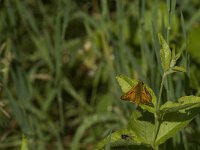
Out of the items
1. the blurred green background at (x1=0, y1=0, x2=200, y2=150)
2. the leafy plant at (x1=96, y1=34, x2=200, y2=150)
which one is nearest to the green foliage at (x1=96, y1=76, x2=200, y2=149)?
the leafy plant at (x1=96, y1=34, x2=200, y2=150)

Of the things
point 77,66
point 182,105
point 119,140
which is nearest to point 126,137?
point 119,140

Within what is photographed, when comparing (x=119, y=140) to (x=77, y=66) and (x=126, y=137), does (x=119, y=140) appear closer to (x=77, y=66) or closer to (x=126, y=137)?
(x=126, y=137)

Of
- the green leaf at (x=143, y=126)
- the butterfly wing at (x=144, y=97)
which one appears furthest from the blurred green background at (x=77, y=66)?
the butterfly wing at (x=144, y=97)

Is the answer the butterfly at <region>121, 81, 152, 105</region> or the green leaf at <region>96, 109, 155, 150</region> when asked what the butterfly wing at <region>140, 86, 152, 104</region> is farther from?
the green leaf at <region>96, 109, 155, 150</region>

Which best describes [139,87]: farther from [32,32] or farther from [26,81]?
[32,32]

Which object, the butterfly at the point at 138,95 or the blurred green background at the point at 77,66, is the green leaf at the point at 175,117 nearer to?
the butterfly at the point at 138,95

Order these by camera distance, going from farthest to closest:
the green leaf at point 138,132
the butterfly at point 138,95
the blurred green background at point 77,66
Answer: the blurred green background at point 77,66 < the green leaf at point 138,132 < the butterfly at point 138,95

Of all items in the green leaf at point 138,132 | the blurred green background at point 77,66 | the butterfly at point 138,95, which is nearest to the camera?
the butterfly at point 138,95
